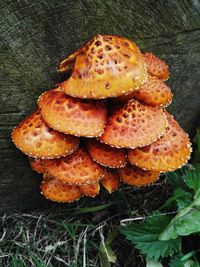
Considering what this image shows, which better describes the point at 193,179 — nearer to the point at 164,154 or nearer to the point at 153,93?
the point at 164,154

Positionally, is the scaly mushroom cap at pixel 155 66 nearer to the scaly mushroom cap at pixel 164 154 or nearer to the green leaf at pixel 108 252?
the scaly mushroom cap at pixel 164 154

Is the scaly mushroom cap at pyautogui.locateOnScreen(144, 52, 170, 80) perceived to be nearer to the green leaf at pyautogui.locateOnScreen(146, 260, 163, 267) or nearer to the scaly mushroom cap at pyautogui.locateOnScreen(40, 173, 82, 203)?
the scaly mushroom cap at pyautogui.locateOnScreen(40, 173, 82, 203)

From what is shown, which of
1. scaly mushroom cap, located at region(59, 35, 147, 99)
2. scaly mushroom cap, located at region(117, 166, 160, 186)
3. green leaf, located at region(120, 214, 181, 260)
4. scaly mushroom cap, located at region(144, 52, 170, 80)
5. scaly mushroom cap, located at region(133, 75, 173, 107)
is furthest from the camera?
green leaf, located at region(120, 214, 181, 260)

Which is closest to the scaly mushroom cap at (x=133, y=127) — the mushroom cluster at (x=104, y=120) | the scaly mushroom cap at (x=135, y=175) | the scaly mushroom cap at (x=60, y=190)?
the mushroom cluster at (x=104, y=120)

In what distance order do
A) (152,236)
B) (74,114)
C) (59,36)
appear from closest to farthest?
(74,114)
(59,36)
(152,236)

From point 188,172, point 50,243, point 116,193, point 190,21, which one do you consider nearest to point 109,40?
point 190,21

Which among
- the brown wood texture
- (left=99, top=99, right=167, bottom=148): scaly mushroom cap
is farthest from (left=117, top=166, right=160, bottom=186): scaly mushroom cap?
the brown wood texture

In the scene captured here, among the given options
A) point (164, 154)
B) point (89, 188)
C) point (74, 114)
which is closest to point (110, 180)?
point (89, 188)

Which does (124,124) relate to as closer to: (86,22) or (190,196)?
(86,22)
